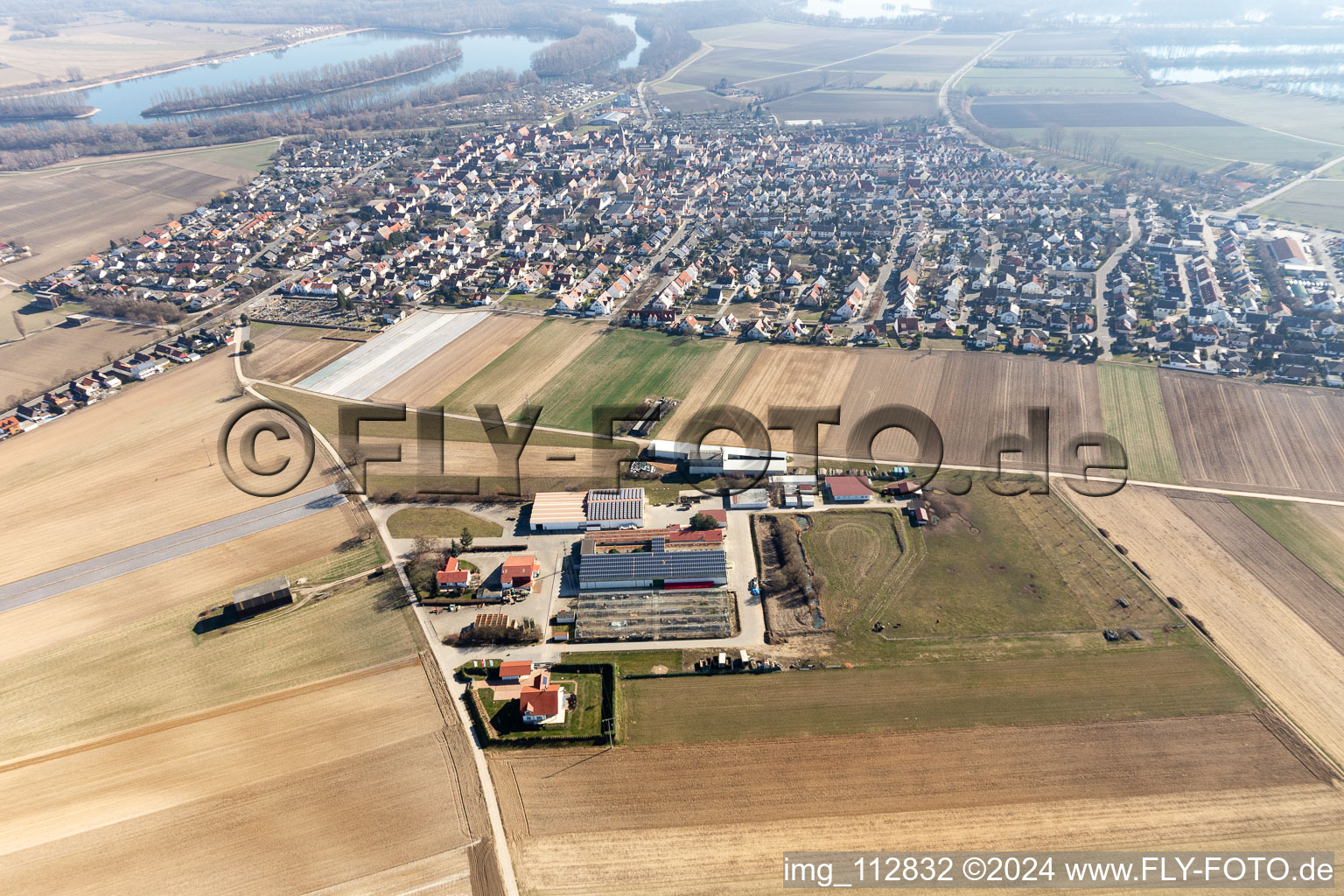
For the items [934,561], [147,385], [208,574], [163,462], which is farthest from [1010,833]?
[147,385]

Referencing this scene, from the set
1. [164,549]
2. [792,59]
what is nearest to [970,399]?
[164,549]

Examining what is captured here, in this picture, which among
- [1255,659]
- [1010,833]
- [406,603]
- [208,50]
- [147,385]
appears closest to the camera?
[1010,833]

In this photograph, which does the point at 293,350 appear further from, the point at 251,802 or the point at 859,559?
the point at 859,559

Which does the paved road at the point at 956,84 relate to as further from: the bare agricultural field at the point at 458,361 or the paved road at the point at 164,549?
the paved road at the point at 164,549

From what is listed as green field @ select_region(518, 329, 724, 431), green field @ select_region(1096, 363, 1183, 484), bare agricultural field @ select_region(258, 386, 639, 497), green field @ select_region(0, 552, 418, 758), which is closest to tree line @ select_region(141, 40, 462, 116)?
bare agricultural field @ select_region(258, 386, 639, 497)

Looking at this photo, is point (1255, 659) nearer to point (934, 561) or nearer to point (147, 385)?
point (934, 561)

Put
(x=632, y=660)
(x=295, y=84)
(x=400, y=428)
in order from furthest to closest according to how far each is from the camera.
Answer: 1. (x=295, y=84)
2. (x=400, y=428)
3. (x=632, y=660)
